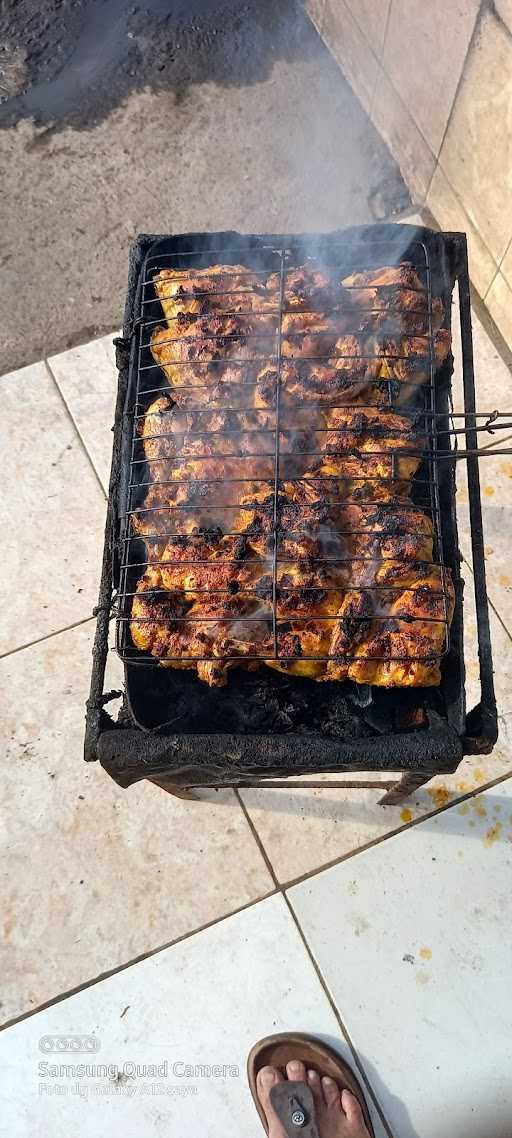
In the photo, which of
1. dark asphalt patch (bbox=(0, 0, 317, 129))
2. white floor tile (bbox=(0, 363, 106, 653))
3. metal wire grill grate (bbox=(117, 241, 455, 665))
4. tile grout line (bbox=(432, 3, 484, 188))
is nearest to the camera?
metal wire grill grate (bbox=(117, 241, 455, 665))

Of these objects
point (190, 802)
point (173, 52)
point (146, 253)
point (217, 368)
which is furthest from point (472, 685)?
point (173, 52)

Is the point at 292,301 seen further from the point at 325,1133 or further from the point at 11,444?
the point at 325,1133

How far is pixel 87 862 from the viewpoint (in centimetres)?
271

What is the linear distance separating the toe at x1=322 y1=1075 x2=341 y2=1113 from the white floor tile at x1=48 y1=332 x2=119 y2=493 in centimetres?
244

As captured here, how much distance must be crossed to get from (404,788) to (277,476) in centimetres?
105

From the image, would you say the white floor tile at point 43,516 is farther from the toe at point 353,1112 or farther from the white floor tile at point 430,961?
the toe at point 353,1112

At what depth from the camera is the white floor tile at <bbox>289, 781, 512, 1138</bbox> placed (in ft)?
7.74

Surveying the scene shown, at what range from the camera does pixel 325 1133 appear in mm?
2336

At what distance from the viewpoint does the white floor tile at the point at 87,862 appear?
102 inches

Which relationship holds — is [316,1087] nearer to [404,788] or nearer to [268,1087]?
[268,1087]

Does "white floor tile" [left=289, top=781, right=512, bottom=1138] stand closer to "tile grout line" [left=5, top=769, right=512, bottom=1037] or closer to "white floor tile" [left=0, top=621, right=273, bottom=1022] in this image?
"tile grout line" [left=5, top=769, right=512, bottom=1037]

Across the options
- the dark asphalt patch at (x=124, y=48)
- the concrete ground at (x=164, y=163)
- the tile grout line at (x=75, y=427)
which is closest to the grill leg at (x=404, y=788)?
the tile grout line at (x=75, y=427)

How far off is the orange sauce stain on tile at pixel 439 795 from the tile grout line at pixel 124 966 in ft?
2.20

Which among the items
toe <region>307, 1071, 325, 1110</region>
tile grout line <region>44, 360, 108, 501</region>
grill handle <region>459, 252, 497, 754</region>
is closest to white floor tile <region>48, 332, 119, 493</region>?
tile grout line <region>44, 360, 108, 501</region>
